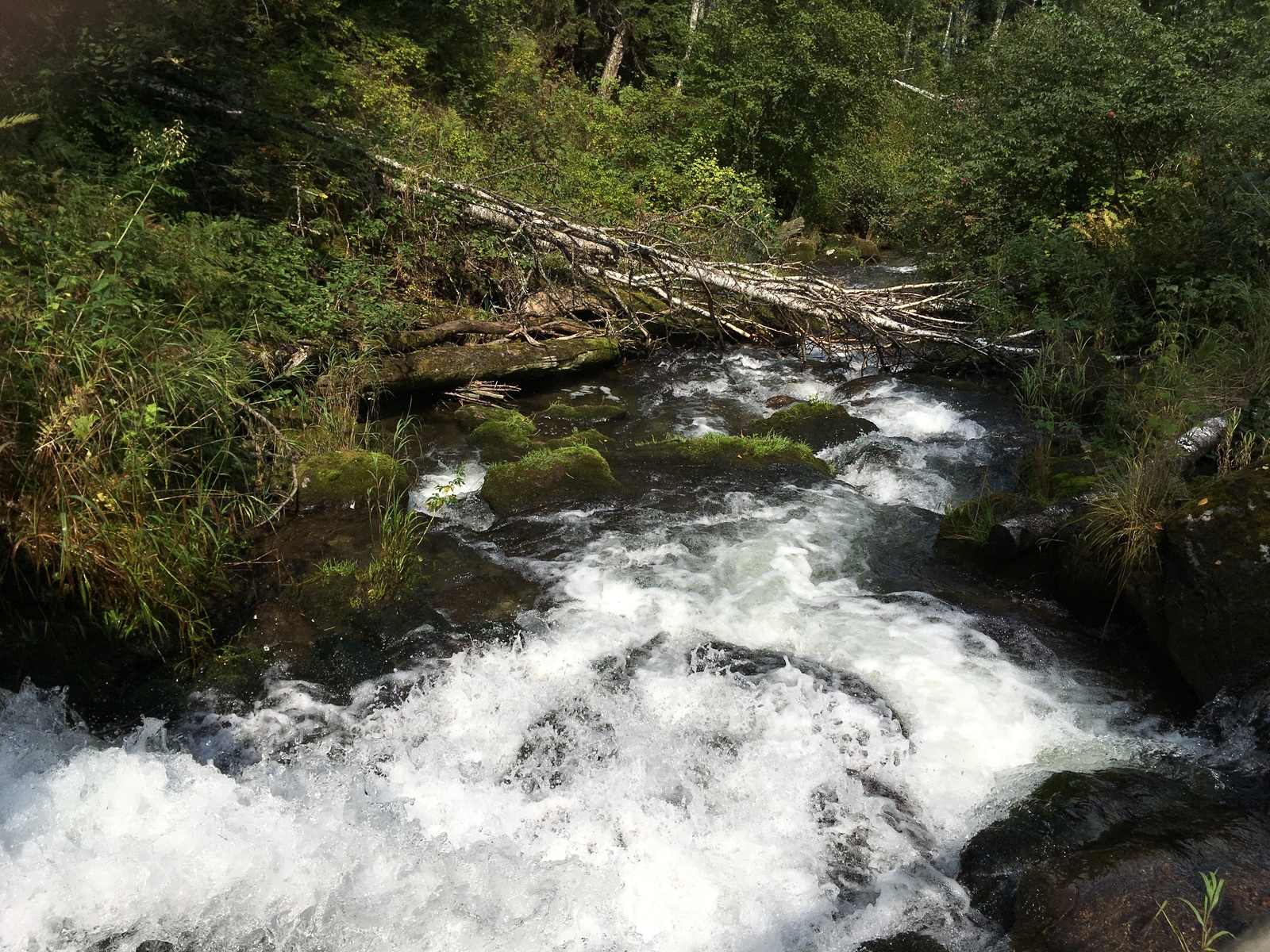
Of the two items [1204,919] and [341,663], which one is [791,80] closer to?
[341,663]

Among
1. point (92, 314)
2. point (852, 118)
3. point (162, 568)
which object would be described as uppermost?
point (852, 118)

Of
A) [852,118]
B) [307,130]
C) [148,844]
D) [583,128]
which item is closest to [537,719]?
[148,844]

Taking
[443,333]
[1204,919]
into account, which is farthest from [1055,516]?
[443,333]

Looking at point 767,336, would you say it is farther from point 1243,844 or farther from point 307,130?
point 1243,844

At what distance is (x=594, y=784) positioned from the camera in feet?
12.8

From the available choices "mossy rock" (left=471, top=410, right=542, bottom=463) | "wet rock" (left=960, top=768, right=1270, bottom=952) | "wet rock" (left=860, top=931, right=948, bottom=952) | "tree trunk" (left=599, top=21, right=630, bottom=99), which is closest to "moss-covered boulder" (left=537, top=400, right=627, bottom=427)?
"mossy rock" (left=471, top=410, right=542, bottom=463)

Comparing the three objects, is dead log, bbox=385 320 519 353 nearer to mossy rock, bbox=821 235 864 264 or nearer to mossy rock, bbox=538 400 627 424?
mossy rock, bbox=538 400 627 424

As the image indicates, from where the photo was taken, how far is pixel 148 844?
3406 mm

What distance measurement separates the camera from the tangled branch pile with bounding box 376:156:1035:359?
30.7ft

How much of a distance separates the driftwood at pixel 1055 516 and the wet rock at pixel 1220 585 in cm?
87

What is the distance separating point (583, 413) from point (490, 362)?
1.21m

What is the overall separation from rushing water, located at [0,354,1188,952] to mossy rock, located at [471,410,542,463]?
2035 mm

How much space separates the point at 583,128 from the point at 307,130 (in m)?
9.12

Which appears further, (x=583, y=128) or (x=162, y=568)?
(x=583, y=128)
